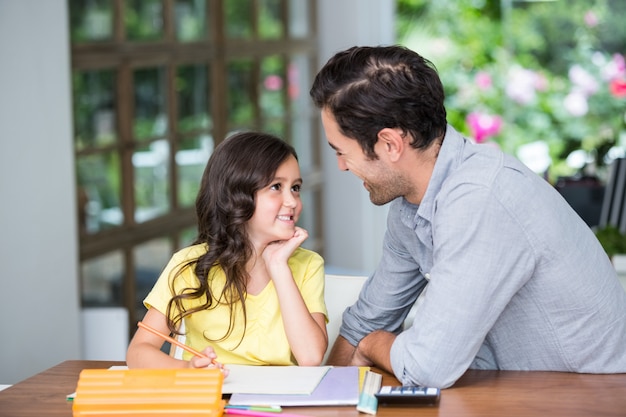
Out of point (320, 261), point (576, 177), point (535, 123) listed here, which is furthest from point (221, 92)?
point (535, 123)

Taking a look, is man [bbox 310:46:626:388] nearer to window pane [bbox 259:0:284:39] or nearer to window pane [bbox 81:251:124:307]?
window pane [bbox 81:251:124:307]

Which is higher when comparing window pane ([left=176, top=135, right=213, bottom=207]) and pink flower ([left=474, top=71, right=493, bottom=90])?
pink flower ([left=474, top=71, right=493, bottom=90])

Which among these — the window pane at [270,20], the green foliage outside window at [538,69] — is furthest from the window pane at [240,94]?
the green foliage outside window at [538,69]

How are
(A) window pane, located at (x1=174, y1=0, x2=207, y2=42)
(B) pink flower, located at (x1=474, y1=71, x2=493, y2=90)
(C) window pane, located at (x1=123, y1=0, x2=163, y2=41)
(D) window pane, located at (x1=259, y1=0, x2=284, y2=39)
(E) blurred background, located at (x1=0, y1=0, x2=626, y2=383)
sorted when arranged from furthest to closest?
(B) pink flower, located at (x1=474, y1=71, x2=493, y2=90) < (D) window pane, located at (x1=259, y1=0, x2=284, y2=39) < (A) window pane, located at (x1=174, y1=0, x2=207, y2=42) < (C) window pane, located at (x1=123, y1=0, x2=163, y2=41) < (E) blurred background, located at (x1=0, y1=0, x2=626, y2=383)

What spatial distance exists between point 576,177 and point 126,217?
201 cm

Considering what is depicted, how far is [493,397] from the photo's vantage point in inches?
65.1

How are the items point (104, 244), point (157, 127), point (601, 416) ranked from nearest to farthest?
point (601, 416) < point (104, 244) < point (157, 127)

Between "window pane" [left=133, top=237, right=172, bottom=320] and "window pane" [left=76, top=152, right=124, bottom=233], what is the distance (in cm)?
22

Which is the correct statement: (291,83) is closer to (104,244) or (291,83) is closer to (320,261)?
(104,244)

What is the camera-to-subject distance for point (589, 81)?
267 inches

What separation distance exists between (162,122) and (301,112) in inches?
63.4

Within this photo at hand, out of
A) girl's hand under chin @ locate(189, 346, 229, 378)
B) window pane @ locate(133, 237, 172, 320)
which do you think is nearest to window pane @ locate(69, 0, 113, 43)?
window pane @ locate(133, 237, 172, 320)

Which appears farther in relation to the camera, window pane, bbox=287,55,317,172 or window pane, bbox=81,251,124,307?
window pane, bbox=287,55,317,172

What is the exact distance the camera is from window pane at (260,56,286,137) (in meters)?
5.23
